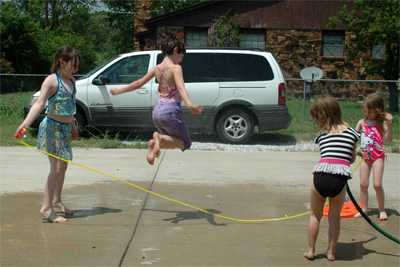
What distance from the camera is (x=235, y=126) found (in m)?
10.4

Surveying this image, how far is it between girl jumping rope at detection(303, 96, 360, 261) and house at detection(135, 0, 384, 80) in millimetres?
17139

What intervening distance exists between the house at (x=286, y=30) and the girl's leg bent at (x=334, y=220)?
17.3m

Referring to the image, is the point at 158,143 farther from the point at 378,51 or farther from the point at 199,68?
the point at 378,51

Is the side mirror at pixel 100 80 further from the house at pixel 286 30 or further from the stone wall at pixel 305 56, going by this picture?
the stone wall at pixel 305 56

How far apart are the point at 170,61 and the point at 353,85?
16.9 m

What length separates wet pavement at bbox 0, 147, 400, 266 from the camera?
4.11m

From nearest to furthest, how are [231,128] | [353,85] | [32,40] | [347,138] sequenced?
1. [347,138]
2. [231,128]
3. [353,85]
4. [32,40]

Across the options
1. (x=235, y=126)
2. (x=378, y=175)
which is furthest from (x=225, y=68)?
(x=378, y=175)

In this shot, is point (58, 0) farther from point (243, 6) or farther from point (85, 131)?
point (85, 131)

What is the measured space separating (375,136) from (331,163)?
60.3 inches

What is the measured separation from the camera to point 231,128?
10.4 metres

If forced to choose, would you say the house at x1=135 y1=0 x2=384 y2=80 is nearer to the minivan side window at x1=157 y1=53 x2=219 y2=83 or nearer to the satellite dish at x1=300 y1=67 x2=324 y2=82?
the satellite dish at x1=300 y1=67 x2=324 y2=82

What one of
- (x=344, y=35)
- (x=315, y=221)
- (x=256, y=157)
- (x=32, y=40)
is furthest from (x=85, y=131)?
(x=32, y=40)

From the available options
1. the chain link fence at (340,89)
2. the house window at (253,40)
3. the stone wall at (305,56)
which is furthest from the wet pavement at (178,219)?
the house window at (253,40)
